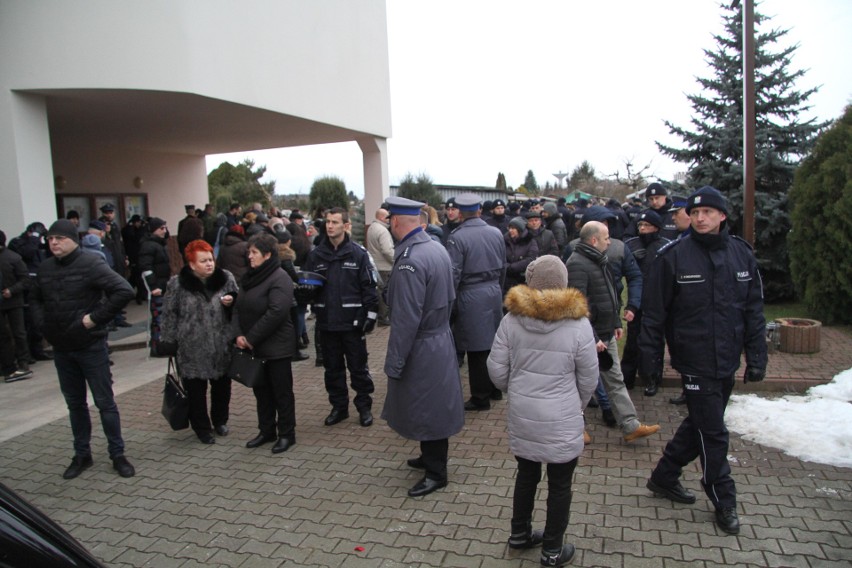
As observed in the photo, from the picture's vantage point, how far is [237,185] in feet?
88.1

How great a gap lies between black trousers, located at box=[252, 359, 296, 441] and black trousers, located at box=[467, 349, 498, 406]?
177cm

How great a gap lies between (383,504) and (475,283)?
245 cm

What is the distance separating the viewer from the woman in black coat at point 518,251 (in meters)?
7.74

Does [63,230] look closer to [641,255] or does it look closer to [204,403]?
[204,403]

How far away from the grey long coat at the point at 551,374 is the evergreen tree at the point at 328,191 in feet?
63.7

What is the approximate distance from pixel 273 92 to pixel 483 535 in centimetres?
849

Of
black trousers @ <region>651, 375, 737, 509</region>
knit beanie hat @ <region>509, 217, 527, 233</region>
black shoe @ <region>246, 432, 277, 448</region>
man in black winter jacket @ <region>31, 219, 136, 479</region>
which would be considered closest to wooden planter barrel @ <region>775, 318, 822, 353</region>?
knit beanie hat @ <region>509, 217, 527, 233</region>

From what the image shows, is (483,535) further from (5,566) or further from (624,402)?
(5,566)

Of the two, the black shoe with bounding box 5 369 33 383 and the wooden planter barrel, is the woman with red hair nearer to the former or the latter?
the black shoe with bounding box 5 369 33 383

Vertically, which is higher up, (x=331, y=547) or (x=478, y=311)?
(x=478, y=311)

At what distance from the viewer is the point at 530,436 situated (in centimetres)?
330

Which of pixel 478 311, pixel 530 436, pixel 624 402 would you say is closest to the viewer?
pixel 530 436

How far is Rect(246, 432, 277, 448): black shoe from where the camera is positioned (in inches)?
211

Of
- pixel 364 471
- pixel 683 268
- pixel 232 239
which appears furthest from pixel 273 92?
pixel 683 268
